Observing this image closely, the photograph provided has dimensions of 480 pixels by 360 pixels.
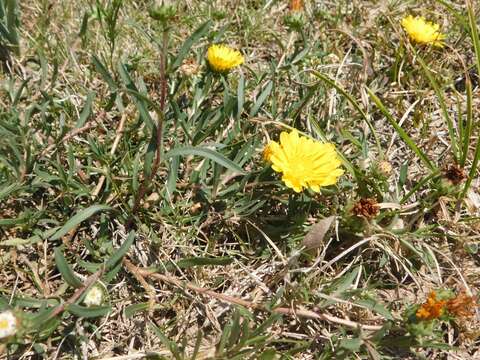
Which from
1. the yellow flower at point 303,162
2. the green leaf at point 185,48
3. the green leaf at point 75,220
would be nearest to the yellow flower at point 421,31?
the yellow flower at point 303,162

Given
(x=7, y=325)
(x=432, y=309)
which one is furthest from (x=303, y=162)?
(x=7, y=325)

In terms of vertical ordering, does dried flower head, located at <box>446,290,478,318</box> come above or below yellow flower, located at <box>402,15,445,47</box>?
below

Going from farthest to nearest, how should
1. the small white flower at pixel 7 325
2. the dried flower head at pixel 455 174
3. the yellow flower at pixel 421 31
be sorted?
the yellow flower at pixel 421 31
the dried flower head at pixel 455 174
the small white flower at pixel 7 325

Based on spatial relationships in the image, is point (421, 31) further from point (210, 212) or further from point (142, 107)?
point (142, 107)

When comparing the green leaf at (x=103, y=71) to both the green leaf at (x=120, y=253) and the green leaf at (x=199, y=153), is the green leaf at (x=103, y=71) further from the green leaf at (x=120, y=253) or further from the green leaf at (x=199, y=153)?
the green leaf at (x=120, y=253)

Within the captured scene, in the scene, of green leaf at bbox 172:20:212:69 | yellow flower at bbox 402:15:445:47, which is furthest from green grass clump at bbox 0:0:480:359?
yellow flower at bbox 402:15:445:47

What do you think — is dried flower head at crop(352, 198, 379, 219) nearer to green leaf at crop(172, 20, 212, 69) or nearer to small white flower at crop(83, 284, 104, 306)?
green leaf at crop(172, 20, 212, 69)
